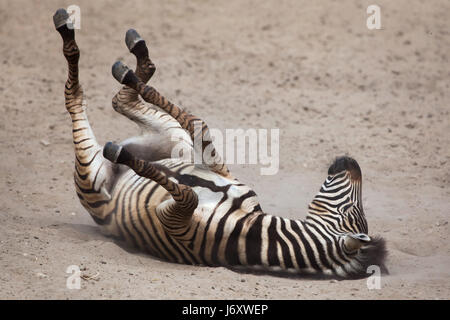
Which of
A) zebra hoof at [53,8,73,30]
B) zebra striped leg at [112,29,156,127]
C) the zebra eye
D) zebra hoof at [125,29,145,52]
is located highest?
zebra hoof at [53,8,73,30]

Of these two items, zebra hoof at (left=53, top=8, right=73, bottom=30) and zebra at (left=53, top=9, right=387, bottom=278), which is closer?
zebra at (left=53, top=9, right=387, bottom=278)

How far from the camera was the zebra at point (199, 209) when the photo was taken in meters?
3.96

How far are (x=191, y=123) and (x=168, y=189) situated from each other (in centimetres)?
74

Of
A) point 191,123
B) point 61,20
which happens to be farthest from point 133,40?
point 191,123

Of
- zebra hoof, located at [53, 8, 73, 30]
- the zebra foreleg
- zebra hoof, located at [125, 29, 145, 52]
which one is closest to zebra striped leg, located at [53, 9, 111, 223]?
zebra hoof, located at [53, 8, 73, 30]

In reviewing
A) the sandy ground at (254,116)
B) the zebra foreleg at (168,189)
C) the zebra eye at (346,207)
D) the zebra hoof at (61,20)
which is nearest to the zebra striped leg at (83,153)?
the zebra hoof at (61,20)

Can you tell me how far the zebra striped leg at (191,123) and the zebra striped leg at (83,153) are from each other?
0.51m

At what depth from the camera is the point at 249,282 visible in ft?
12.5

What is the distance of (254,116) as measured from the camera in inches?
297

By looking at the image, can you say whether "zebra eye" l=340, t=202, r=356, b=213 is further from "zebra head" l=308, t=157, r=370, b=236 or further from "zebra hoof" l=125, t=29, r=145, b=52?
"zebra hoof" l=125, t=29, r=145, b=52

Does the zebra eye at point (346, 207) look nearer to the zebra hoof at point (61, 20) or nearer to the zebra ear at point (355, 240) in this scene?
the zebra ear at point (355, 240)

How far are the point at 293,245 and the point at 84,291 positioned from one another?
134cm

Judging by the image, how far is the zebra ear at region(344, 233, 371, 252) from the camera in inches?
149
